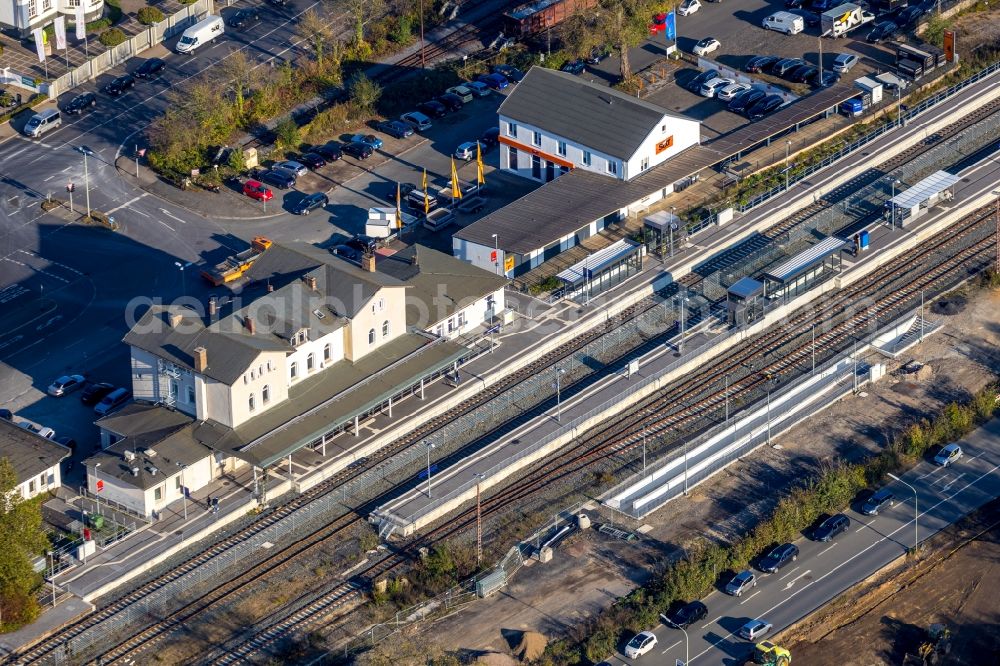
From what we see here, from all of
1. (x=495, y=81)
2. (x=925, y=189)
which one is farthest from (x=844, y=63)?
(x=495, y=81)

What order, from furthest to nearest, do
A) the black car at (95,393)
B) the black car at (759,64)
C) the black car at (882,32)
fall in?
the black car at (882,32) → the black car at (759,64) → the black car at (95,393)

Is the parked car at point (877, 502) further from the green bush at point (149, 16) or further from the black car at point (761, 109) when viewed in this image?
the green bush at point (149, 16)

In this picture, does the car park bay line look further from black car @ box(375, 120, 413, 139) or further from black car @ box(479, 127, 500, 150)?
black car @ box(375, 120, 413, 139)

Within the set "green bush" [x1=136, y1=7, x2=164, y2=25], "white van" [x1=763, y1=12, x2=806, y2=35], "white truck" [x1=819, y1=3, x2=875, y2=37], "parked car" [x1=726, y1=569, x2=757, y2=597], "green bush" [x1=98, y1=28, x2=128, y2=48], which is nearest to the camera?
"parked car" [x1=726, y1=569, x2=757, y2=597]

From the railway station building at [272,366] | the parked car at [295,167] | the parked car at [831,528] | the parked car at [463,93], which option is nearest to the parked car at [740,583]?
the parked car at [831,528]

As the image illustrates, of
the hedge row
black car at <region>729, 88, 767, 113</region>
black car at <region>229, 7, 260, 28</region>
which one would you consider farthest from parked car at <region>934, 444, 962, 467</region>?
black car at <region>229, 7, 260, 28</region>

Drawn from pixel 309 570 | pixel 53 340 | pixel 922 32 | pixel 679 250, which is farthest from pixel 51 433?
pixel 922 32

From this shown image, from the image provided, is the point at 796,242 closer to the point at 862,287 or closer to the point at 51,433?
the point at 862,287
